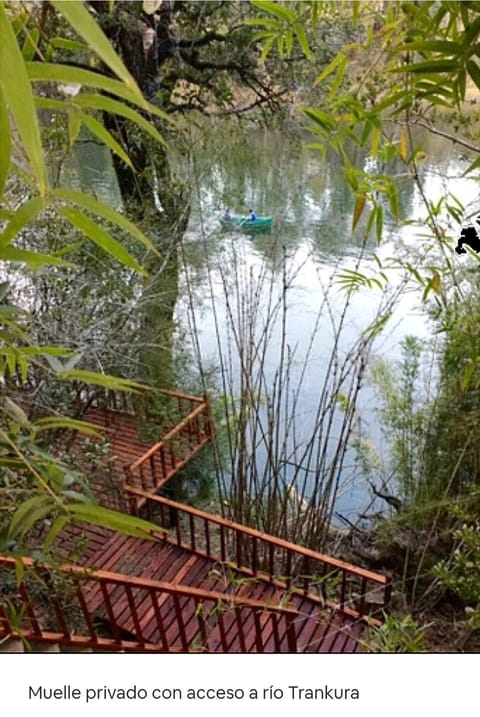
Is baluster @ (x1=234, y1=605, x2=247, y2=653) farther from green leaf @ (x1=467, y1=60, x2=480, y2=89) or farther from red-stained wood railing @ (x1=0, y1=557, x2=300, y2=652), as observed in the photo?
green leaf @ (x1=467, y1=60, x2=480, y2=89)

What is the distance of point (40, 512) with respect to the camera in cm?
49

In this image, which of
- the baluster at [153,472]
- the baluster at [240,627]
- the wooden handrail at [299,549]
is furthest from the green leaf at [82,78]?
the baluster at [153,472]

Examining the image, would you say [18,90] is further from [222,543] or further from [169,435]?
[169,435]

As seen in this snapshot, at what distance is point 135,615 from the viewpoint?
162 cm

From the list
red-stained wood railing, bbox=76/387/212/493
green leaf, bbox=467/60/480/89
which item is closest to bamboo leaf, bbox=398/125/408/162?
green leaf, bbox=467/60/480/89

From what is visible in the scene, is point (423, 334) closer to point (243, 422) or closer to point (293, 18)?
point (243, 422)

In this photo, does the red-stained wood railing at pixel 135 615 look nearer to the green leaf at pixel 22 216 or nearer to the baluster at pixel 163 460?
the baluster at pixel 163 460

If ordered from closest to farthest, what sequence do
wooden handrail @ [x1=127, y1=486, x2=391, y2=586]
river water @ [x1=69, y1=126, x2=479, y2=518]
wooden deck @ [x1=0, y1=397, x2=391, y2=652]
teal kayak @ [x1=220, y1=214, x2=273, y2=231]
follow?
wooden deck @ [x1=0, y1=397, x2=391, y2=652], wooden handrail @ [x1=127, y1=486, x2=391, y2=586], river water @ [x1=69, y1=126, x2=479, y2=518], teal kayak @ [x1=220, y1=214, x2=273, y2=231]

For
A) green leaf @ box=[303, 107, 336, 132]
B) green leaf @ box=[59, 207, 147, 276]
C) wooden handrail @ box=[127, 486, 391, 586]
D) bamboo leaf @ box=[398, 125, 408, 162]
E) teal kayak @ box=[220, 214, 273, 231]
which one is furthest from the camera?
teal kayak @ box=[220, 214, 273, 231]

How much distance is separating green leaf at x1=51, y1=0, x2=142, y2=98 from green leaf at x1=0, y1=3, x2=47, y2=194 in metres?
0.03

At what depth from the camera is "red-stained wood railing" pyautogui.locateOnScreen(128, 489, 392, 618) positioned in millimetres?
1787

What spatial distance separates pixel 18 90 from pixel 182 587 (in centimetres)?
149
